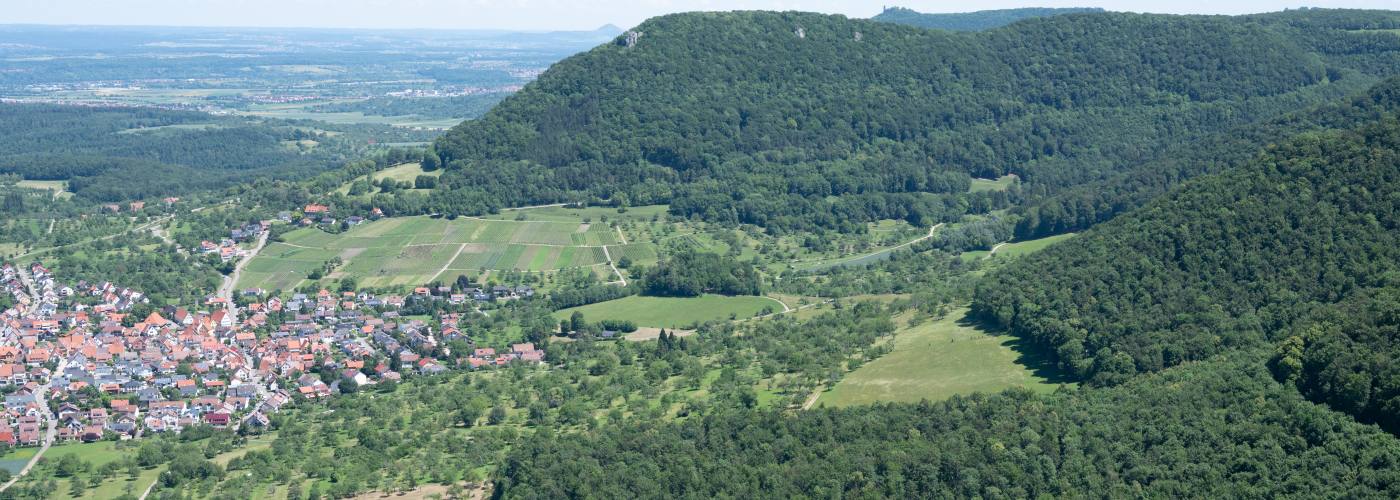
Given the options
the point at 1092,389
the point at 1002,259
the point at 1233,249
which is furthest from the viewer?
the point at 1002,259

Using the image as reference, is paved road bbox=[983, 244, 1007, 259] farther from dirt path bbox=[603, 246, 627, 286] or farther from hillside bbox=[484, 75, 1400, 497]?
hillside bbox=[484, 75, 1400, 497]

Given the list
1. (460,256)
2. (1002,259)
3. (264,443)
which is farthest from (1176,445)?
(460,256)

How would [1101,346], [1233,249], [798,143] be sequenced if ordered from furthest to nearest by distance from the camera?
[798,143]
[1233,249]
[1101,346]

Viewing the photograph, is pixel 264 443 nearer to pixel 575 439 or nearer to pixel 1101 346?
pixel 575 439

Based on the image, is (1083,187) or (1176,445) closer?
(1176,445)

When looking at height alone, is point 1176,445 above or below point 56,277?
above

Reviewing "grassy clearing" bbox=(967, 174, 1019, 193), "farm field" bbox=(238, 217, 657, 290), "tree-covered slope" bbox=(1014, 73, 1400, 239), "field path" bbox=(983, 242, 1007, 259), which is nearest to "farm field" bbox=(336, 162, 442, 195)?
"farm field" bbox=(238, 217, 657, 290)

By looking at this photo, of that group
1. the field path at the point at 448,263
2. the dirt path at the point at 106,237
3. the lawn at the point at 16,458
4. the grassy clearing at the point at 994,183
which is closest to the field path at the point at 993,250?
the grassy clearing at the point at 994,183

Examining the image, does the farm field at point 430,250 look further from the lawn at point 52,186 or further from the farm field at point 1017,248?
the lawn at point 52,186
